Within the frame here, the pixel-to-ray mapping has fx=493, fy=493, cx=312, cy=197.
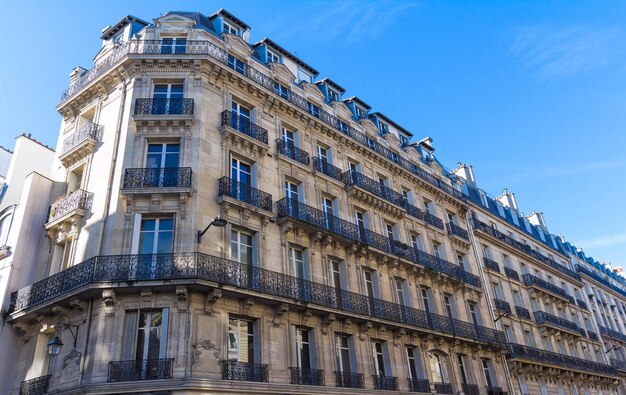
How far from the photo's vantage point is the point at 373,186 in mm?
21719

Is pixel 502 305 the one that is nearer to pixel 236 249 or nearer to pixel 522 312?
pixel 522 312

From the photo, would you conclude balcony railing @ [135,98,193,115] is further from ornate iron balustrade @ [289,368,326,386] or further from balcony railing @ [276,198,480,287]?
ornate iron balustrade @ [289,368,326,386]

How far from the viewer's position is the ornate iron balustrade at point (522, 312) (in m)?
27.4

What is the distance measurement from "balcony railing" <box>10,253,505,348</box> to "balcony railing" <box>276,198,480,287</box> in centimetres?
236

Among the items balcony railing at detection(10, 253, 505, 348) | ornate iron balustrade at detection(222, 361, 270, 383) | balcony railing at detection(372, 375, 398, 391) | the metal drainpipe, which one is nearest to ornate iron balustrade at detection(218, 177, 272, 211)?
balcony railing at detection(10, 253, 505, 348)

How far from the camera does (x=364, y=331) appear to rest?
55.2 feet

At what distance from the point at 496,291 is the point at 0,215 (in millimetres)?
23670

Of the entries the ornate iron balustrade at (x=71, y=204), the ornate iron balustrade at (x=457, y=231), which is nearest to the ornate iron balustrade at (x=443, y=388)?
the ornate iron balustrade at (x=457, y=231)

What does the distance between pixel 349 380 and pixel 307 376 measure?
1.72 metres

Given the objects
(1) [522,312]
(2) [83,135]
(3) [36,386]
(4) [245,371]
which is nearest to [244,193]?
(4) [245,371]

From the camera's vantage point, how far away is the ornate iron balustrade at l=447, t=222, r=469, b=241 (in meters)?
25.5

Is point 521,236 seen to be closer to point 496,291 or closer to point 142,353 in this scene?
point 496,291

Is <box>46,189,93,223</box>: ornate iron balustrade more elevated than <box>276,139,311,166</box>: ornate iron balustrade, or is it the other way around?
<box>276,139,311,166</box>: ornate iron balustrade

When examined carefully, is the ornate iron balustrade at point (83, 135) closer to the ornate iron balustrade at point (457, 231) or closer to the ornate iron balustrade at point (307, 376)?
the ornate iron balustrade at point (307, 376)
